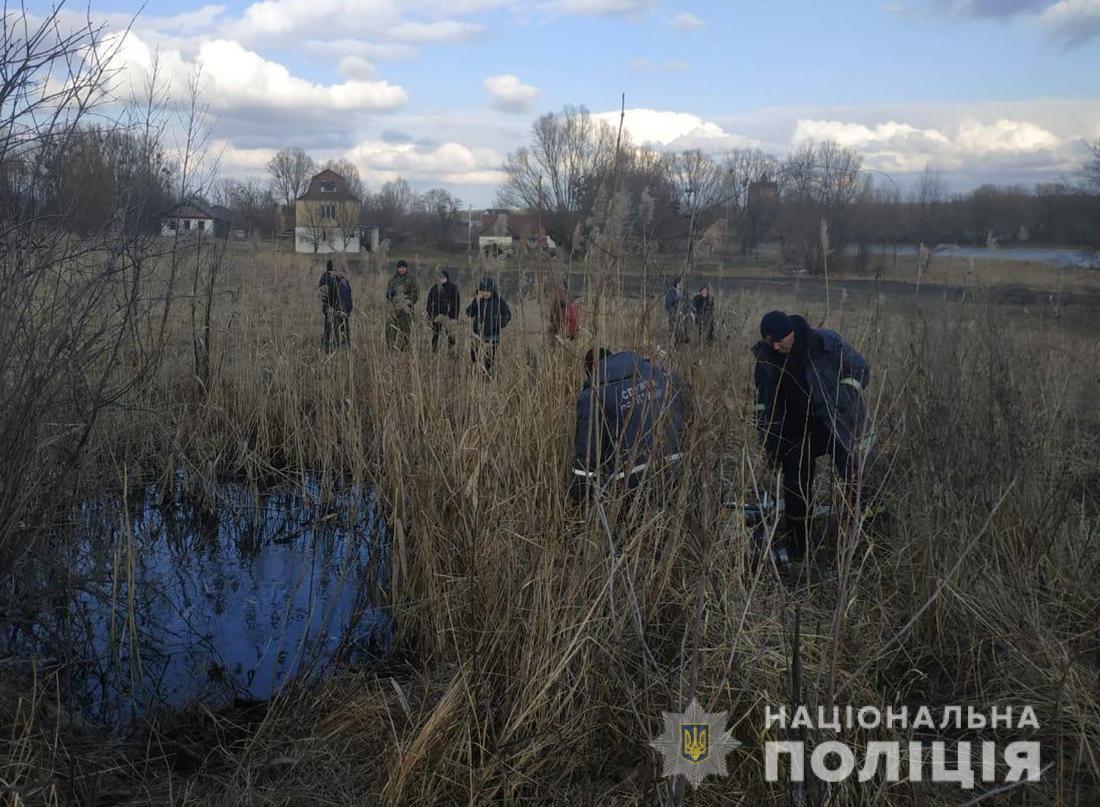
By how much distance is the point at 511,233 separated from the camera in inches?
156

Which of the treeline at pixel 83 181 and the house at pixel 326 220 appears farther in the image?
the house at pixel 326 220

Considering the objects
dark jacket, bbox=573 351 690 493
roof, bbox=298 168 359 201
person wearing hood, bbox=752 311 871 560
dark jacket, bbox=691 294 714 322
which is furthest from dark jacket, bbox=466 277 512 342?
roof, bbox=298 168 359 201

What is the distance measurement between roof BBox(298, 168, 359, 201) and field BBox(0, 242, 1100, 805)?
4894 millimetres

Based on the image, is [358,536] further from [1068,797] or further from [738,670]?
[1068,797]

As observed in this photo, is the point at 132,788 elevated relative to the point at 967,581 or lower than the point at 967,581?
lower

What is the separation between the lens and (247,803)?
7.86 feet

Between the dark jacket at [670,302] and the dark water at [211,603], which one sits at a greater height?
the dark jacket at [670,302]

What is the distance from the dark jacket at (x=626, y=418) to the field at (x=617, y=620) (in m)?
0.10

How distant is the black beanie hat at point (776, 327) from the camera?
4.13 meters

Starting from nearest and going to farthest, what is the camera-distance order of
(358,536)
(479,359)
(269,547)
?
(479,359)
(358,536)
(269,547)

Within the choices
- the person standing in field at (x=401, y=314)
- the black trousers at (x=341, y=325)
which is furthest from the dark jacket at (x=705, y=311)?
the black trousers at (x=341, y=325)

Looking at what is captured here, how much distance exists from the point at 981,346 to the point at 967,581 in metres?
1.33

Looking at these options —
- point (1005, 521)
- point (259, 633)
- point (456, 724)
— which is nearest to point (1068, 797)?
point (1005, 521)

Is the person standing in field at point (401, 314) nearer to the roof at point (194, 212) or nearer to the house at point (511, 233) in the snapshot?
the house at point (511, 233)
